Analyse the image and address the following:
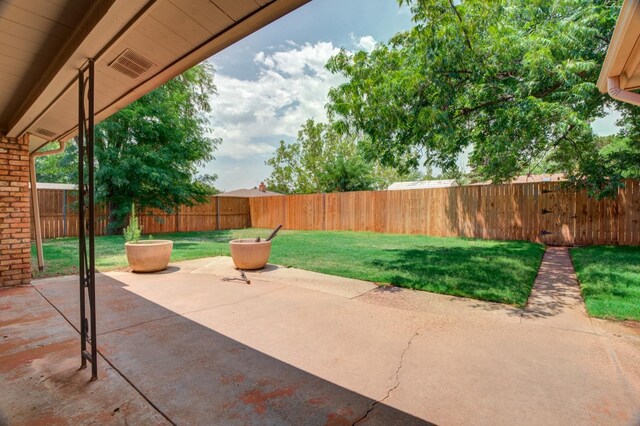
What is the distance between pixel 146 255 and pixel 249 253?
1859 millimetres

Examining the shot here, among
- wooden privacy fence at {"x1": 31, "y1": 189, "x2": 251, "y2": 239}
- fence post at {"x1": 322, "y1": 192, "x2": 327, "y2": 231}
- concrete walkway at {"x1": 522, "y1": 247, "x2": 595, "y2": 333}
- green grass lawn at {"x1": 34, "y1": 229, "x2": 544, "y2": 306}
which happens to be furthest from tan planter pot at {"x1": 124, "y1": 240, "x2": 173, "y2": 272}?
fence post at {"x1": 322, "y1": 192, "x2": 327, "y2": 231}

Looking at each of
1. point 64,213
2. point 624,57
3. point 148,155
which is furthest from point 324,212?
point 624,57

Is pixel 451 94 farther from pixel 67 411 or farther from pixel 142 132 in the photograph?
pixel 142 132

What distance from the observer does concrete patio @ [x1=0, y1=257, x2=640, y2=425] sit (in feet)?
5.83

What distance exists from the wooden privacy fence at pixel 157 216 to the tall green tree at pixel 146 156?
876 mm

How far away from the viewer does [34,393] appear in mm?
1954

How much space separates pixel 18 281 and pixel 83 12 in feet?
15.8

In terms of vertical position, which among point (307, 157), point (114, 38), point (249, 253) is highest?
point (307, 157)

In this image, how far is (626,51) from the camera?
2.53m

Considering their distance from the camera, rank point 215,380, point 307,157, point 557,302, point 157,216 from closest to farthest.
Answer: point 215,380 < point 557,302 < point 157,216 < point 307,157

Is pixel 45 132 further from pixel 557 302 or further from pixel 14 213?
pixel 557 302

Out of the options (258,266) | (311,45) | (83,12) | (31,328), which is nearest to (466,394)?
(83,12)

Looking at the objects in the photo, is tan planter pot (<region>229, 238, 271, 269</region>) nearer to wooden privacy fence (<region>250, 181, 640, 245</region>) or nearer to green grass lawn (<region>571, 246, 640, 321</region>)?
green grass lawn (<region>571, 246, 640, 321</region>)

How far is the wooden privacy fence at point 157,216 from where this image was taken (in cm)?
1181
